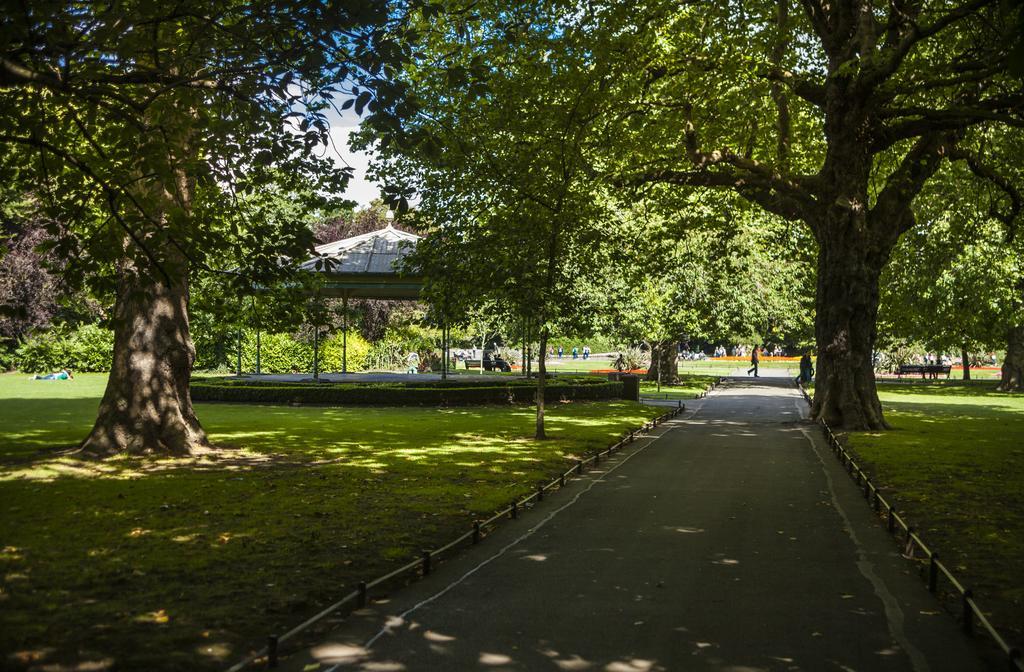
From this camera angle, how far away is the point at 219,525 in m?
10.1

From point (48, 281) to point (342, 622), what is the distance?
46.2 m

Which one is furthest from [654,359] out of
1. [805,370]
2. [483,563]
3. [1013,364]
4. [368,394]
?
[483,563]

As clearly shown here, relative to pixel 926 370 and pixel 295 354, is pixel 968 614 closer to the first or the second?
pixel 295 354

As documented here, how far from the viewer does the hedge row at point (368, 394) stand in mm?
30125

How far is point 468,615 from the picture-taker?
22.7 ft

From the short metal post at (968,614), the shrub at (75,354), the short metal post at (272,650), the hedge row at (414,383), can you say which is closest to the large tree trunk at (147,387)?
the short metal post at (272,650)

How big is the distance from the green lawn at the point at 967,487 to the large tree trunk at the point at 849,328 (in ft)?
3.48

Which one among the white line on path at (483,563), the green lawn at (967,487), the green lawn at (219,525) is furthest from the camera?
the green lawn at (967,487)

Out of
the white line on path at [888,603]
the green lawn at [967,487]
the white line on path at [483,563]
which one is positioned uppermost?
the green lawn at [967,487]

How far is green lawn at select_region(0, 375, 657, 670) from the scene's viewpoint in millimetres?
6395

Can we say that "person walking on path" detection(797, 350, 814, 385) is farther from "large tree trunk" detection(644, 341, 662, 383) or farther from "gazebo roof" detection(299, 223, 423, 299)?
"gazebo roof" detection(299, 223, 423, 299)

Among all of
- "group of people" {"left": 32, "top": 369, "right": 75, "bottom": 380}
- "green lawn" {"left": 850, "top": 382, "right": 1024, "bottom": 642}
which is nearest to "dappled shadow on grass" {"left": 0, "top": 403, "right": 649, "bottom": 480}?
"green lawn" {"left": 850, "top": 382, "right": 1024, "bottom": 642}

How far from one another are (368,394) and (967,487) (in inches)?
798

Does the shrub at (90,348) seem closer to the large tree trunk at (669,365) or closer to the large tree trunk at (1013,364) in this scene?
the large tree trunk at (669,365)
